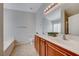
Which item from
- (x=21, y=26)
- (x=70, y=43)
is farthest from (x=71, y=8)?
(x=21, y=26)

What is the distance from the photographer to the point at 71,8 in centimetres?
230

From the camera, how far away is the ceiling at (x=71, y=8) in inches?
83.4

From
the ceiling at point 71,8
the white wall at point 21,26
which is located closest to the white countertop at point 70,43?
the ceiling at point 71,8

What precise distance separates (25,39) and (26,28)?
819 mm

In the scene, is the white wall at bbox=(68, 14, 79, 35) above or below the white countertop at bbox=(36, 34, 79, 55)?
above

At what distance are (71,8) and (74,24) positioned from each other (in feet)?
1.18

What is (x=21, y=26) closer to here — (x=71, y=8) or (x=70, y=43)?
(x=71, y=8)

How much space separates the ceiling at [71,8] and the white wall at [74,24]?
81 millimetres

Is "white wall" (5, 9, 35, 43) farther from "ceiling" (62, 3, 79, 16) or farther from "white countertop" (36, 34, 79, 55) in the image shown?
"white countertop" (36, 34, 79, 55)

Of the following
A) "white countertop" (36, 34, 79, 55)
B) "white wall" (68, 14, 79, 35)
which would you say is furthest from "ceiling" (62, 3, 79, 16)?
"white countertop" (36, 34, 79, 55)

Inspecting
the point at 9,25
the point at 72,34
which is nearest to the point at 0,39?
the point at 72,34

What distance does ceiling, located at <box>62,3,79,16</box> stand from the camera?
212 cm

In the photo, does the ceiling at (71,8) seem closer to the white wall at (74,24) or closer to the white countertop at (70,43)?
the white wall at (74,24)

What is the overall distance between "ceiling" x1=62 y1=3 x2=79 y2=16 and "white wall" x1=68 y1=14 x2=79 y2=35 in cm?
8
